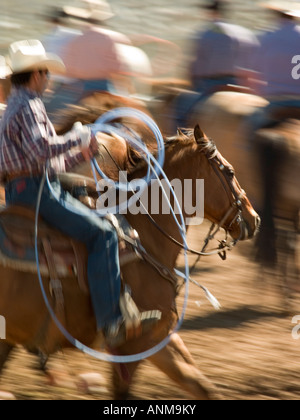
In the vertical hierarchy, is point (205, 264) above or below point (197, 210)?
below

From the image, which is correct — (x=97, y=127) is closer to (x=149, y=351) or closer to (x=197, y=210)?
(x=197, y=210)

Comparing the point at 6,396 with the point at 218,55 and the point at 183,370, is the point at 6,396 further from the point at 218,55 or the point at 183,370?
the point at 218,55

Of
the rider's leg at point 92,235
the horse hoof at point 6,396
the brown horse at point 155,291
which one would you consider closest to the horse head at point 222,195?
the brown horse at point 155,291

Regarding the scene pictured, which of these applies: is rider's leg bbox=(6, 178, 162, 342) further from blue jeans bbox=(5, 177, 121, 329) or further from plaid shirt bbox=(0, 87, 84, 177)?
plaid shirt bbox=(0, 87, 84, 177)

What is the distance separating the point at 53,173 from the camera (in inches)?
155

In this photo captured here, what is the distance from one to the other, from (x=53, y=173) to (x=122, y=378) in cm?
119

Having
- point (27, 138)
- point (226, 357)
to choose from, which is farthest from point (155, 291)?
point (226, 357)

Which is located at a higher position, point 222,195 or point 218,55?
point 222,195

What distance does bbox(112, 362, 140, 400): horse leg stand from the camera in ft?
13.6

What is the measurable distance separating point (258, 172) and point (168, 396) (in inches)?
116

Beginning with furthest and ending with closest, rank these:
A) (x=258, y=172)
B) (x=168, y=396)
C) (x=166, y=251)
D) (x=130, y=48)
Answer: (x=130, y=48) < (x=258, y=172) < (x=168, y=396) < (x=166, y=251)

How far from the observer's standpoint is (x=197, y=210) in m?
4.30

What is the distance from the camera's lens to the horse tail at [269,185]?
6.87 meters
